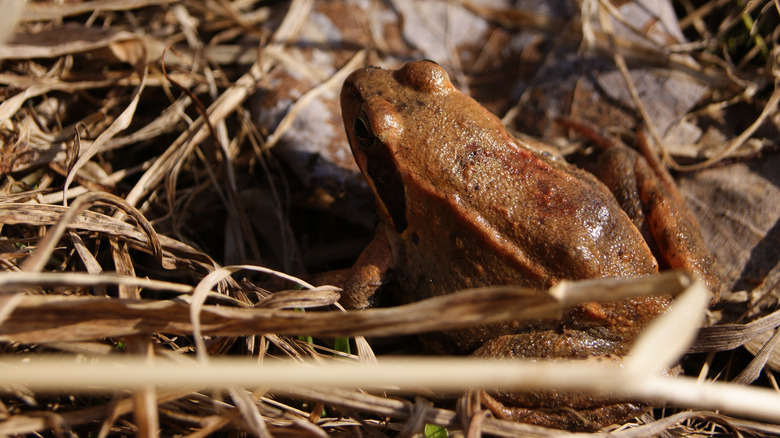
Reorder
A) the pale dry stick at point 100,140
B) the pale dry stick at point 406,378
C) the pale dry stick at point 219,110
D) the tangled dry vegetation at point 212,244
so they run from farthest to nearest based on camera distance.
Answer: the pale dry stick at point 219,110, the pale dry stick at point 100,140, the tangled dry vegetation at point 212,244, the pale dry stick at point 406,378

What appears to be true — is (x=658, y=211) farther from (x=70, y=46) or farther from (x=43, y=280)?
(x=70, y=46)

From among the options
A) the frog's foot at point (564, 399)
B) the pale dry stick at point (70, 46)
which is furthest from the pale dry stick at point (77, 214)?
the frog's foot at point (564, 399)

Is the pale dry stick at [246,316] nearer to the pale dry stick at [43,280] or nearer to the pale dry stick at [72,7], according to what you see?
the pale dry stick at [43,280]

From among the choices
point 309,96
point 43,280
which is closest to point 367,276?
point 309,96

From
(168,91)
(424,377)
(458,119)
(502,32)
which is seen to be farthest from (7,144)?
(502,32)

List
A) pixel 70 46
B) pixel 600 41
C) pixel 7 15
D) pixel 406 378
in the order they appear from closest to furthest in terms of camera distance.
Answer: pixel 406 378, pixel 7 15, pixel 70 46, pixel 600 41

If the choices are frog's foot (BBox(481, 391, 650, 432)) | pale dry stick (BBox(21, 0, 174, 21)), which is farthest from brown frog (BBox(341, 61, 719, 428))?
pale dry stick (BBox(21, 0, 174, 21))
